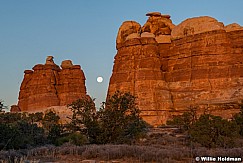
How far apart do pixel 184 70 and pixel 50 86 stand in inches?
1838

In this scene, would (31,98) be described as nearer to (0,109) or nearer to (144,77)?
(144,77)

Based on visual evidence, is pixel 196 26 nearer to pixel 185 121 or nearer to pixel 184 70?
pixel 184 70

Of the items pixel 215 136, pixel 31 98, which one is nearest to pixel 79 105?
pixel 215 136

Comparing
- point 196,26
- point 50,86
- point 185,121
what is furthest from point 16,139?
point 50,86

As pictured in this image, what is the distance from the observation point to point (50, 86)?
92750mm

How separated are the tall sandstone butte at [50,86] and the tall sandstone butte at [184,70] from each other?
110 ft

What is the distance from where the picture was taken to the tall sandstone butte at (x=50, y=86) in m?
91.0

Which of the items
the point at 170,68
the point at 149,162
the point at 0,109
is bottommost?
the point at 149,162

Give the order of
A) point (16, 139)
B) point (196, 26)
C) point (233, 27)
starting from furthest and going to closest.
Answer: point (196, 26)
point (233, 27)
point (16, 139)

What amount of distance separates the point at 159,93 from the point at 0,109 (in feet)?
134

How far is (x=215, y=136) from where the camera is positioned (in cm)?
1823

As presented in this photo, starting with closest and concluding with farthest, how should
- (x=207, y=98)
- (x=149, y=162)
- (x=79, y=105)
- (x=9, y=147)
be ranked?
(x=149, y=162)
(x=9, y=147)
(x=79, y=105)
(x=207, y=98)

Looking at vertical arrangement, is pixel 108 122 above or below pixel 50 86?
below

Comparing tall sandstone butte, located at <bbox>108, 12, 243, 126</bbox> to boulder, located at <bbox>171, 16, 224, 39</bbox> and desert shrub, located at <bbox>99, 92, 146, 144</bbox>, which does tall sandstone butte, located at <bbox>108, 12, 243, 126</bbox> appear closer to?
boulder, located at <bbox>171, 16, 224, 39</bbox>
